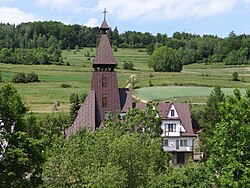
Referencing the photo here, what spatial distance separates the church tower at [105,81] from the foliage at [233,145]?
23395mm

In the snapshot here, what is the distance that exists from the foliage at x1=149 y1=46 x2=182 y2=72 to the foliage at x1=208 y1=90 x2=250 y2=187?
10471cm

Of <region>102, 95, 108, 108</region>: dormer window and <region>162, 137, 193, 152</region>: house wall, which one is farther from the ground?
<region>102, 95, 108, 108</region>: dormer window

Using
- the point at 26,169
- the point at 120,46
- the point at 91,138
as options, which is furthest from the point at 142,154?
the point at 120,46

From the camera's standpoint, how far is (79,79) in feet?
367

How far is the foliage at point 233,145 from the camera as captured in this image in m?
24.1

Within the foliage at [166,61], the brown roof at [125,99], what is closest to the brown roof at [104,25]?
the brown roof at [125,99]

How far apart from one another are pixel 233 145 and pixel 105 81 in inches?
997

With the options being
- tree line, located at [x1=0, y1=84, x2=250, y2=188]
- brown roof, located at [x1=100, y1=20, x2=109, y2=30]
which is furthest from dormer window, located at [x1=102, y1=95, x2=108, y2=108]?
tree line, located at [x1=0, y1=84, x2=250, y2=188]

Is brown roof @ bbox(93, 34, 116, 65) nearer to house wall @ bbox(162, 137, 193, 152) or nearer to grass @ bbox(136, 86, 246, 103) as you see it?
house wall @ bbox(162, 137, 193, 152)

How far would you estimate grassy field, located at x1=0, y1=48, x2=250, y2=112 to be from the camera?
295 ft

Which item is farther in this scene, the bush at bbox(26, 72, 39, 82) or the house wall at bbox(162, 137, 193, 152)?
the bush at bbox(26, 72, 39, 82)

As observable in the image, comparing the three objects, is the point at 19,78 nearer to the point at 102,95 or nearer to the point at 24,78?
the point at 24,78

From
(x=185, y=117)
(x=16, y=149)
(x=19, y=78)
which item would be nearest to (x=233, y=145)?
(x=16, y=149)

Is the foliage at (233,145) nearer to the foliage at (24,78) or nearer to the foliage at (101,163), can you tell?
the foliage at (101,163)
